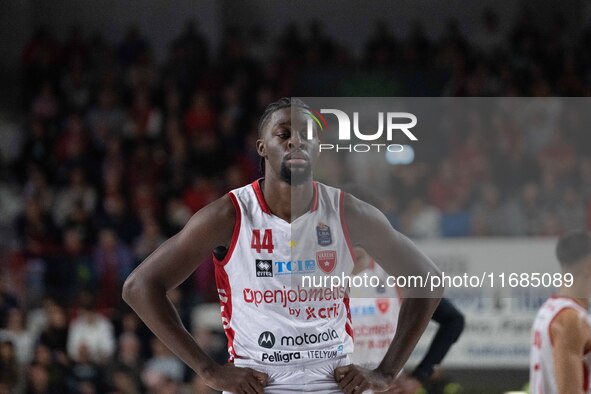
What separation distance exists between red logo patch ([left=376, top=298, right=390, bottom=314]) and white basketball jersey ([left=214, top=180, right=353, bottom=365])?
1234 mm

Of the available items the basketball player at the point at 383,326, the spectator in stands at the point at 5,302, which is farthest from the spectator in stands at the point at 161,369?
the basketball player at the point at 383,326

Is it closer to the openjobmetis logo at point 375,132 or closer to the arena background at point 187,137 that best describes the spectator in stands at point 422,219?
the arena background at point 187,137

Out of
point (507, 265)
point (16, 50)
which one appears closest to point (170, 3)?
point (16, 50)

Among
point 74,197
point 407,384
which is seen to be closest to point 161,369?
point 74,197

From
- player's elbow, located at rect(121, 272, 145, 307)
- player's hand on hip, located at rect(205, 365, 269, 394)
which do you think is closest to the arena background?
player's hand on hip, located at rect(205, 365, 269, 394)

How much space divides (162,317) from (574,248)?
7.86 ft

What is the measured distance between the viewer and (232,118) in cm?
1364

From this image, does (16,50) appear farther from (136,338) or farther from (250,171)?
(136,338)

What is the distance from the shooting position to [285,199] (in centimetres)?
489

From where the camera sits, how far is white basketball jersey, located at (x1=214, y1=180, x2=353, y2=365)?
186 inches

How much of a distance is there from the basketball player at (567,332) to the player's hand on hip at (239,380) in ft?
5.78

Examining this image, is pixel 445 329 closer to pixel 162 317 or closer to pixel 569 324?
pixel 569 324

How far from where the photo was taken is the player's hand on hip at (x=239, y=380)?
15.3ft

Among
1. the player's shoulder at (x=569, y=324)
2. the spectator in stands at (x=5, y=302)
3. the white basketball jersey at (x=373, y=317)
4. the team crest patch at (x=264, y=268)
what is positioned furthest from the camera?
the spectator in stands at (x=5, y=302)
